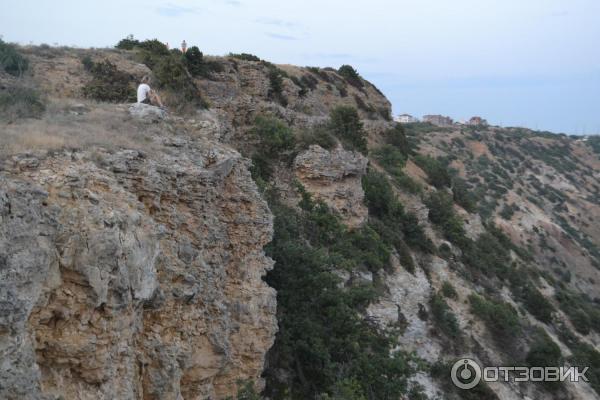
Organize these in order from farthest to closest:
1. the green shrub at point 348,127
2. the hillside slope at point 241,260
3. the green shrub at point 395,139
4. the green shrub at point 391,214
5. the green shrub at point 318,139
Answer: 1. the green shrub at point 395,139
2. the green shrub at point 348,127
3. the green shrub at point 391,214
4. the green shrub at point 318,139
5. the hillside slope at point 241,260

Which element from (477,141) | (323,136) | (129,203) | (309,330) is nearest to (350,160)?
(323,136)

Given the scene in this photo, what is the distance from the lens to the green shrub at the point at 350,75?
3891cm

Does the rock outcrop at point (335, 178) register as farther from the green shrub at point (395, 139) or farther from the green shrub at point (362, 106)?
the green shrub at point (362, 106)

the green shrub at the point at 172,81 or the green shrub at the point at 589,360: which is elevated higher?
the green shrub at the point at 172,81

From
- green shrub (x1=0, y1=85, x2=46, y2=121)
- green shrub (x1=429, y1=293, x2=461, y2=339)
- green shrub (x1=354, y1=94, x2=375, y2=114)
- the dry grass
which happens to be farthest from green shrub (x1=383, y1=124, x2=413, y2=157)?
green shrub (x1=0, y1=85, x2=46, y2=121)

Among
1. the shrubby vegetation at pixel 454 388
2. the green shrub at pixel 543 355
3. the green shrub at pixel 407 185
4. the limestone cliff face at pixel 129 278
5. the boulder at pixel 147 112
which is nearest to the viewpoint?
the limestone cliff face at pixel 129 278

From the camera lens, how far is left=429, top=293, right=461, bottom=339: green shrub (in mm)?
19250

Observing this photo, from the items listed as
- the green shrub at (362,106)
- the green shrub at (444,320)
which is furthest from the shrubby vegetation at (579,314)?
the green shrub at (362,106)

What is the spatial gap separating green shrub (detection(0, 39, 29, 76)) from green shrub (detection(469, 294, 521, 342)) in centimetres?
1841

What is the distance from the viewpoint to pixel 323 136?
20.2 m

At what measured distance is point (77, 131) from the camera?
7883mm

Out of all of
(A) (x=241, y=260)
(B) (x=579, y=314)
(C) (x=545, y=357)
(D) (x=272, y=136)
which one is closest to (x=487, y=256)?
(B) (x=579, y=314)

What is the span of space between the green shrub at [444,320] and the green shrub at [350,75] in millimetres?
23008

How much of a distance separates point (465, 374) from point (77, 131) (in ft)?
47.4
